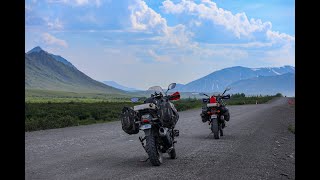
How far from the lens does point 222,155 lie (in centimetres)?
1288

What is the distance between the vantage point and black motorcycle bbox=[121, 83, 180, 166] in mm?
10711

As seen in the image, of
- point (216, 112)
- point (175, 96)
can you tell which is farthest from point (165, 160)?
point (216, 112)

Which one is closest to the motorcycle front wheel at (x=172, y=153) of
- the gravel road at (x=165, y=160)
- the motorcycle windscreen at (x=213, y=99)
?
the gravel road at (x=165, y=160)

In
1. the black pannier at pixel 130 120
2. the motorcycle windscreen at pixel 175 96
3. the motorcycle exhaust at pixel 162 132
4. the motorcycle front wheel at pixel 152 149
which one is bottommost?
the motorcycle front wheel at pixel 152 149

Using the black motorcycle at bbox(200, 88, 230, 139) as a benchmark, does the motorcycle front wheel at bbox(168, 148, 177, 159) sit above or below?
below

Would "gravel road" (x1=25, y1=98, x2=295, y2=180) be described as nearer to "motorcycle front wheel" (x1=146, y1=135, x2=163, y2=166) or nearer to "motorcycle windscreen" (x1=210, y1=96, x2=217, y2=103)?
"motorcycle front wheel" (x1=146, y1=135, x2=163, y2=166)

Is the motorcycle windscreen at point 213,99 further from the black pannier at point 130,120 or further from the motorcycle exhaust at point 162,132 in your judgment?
the black pannier at point 130,120

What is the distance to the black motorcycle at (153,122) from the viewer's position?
35.1ft

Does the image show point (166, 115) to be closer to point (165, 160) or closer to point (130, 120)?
point (130, 120)

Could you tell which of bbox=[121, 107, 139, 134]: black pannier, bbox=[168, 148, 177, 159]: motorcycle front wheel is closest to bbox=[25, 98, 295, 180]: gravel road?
bbox=[168, 148, 177, 159]: motorcycle front wheel

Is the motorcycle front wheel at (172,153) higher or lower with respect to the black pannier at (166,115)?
lower

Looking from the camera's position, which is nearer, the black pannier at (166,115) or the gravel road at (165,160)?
the gravel road at (165,160)
